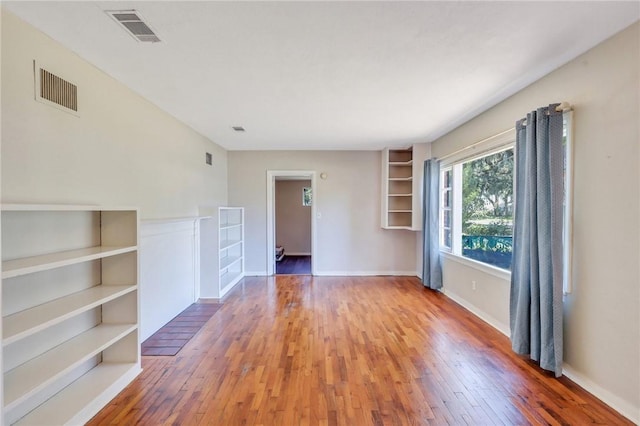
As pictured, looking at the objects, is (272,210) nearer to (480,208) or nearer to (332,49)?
(480,208)

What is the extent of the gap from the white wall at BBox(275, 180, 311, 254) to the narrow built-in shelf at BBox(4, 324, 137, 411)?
616cm

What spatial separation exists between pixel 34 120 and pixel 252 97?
1.64 metres

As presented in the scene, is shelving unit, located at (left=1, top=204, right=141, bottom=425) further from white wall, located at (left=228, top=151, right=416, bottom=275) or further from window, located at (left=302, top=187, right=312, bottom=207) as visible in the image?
window, located at (left=302, top=187, right=312, bottom=207)

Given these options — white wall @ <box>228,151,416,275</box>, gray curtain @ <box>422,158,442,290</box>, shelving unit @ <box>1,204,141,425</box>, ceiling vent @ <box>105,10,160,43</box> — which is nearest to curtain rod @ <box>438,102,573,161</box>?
gray curtain @ <box>422,158,442,290</box>

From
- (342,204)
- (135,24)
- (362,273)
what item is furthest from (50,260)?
(362,273)

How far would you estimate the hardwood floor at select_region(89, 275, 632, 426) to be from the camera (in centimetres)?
180

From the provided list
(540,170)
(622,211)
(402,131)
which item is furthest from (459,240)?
(622,211)

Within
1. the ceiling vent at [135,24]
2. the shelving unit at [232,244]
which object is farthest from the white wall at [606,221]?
the shelving unit at [232,244]

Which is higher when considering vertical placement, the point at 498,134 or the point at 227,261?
the point at 498,134

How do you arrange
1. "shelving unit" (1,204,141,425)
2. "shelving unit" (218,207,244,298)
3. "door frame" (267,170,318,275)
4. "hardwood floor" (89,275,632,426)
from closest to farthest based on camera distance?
"shelving unit" (1,204,141,425)
"hardwood floor" (89,275,632,426)
"shelving unit" (218,207,244,298)
"door frame" (267,170,318,275)

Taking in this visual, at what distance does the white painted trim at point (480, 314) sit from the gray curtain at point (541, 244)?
1.64 feet

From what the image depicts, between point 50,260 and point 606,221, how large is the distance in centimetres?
347

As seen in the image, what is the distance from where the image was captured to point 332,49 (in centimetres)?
196

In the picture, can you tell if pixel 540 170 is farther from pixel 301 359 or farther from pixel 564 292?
pixel 301 359
